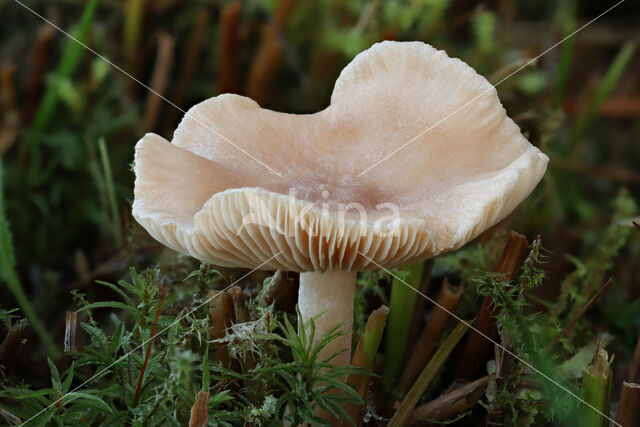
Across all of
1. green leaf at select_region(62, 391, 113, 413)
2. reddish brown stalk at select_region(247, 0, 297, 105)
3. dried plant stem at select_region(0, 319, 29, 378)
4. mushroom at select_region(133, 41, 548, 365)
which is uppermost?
mushroom at select_region(133, 41, 548, 365)

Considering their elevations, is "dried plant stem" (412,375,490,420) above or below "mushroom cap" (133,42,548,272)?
below

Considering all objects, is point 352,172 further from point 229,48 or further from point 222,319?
point 229,48

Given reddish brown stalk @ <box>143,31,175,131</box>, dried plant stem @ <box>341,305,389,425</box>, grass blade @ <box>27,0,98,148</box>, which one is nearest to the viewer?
dried plant stem @ <box>341,305,389,425</box>

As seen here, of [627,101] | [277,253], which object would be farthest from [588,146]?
[277,253]

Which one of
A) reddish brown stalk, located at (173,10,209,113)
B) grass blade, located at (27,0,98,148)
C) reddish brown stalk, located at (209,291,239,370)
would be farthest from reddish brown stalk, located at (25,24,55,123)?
reddish brown stalk, located at (209,291,239,370)

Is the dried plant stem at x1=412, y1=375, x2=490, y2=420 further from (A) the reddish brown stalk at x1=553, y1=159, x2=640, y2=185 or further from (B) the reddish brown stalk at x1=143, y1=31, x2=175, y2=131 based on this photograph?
(A) the reddish brown stalk at x1=553, y1=159, x2=640, y2=185

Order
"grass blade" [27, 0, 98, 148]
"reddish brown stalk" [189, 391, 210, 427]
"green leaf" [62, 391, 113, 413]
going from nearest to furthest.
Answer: "reddish brown stalk" [189, 391, 210, 427] → "green leaf" [62, 391, 113, 413] → "grass blade" [27, 0, 98, 148]

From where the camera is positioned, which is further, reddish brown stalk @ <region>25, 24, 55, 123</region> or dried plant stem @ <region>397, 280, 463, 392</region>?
reddish brown stalk @ <region>25, 24, 55, 123</region>

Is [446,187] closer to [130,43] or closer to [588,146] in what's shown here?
[130,43]
